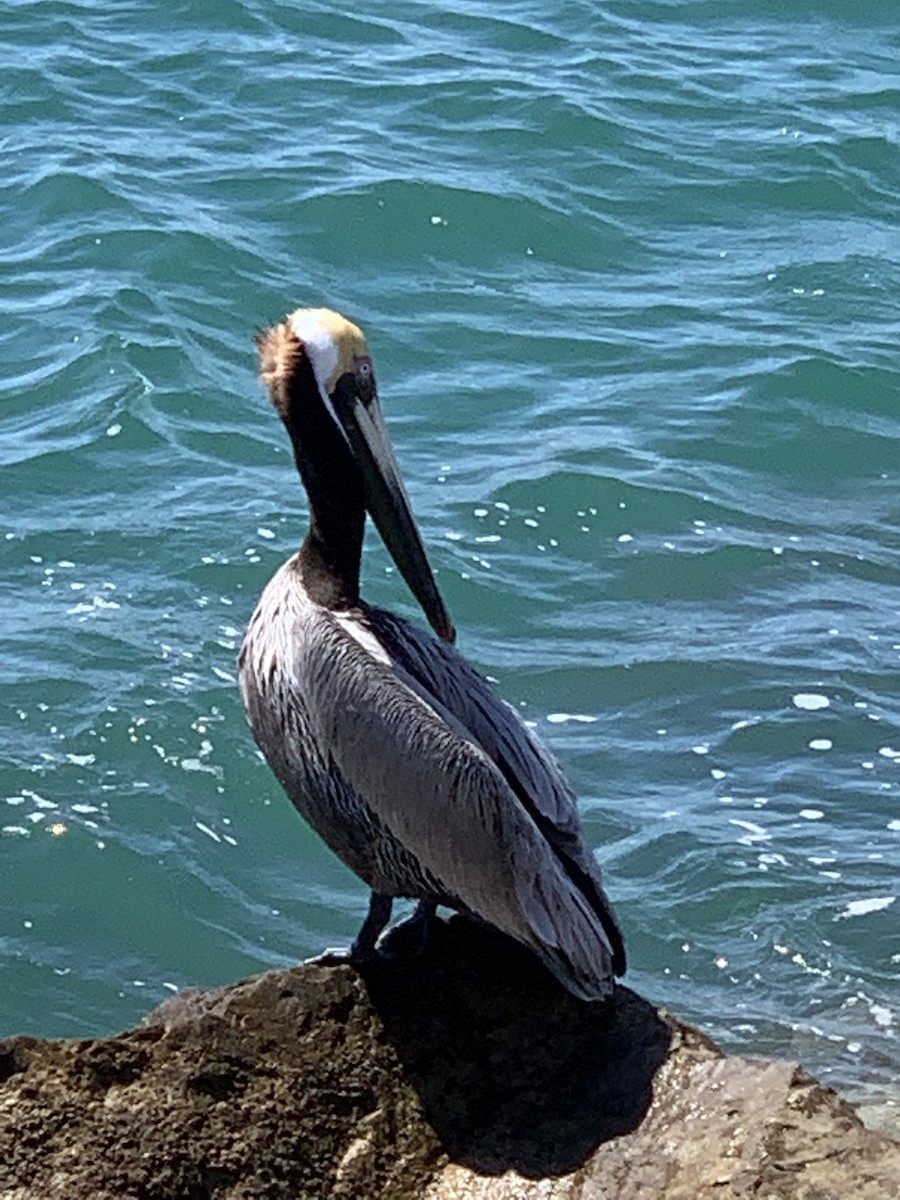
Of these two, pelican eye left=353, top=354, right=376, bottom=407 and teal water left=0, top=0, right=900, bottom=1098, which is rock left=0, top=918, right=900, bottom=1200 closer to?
pelican eye left=353, top=354, right=376, bottom=407

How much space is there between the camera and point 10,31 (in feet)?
54.1

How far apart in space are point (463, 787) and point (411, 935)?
0.39 metres

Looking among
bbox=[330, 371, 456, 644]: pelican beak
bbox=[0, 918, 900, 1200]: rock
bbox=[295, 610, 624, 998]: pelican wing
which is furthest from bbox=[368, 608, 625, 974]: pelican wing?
bbox=[0, 918, 900, 1200]: rock

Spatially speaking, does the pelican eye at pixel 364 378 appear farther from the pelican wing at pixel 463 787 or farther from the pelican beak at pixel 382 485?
the pelican wing at pixel 463 787

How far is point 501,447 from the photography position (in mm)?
11516

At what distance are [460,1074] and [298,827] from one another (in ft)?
12.3

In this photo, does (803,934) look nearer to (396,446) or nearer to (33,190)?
(396,446)

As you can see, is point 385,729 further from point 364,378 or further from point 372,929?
point 364,378

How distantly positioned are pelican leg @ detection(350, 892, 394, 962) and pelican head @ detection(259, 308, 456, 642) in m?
0.73

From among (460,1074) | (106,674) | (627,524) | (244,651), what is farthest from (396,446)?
(460,1074)

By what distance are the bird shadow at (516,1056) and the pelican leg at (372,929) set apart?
117 mm

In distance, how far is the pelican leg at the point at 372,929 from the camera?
5.39 m

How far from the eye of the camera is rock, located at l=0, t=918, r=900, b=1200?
4578mm

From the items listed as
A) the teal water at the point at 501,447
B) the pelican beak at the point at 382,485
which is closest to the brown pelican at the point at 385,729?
the pelican beak at the point at 382,485
